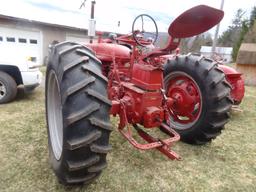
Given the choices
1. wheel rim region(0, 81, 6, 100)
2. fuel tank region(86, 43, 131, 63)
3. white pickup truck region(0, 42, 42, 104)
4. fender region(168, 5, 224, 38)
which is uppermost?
fender region(168, 5, 224, 38)

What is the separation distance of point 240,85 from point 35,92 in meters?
4.60

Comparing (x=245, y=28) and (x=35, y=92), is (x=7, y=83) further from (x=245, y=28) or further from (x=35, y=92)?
(x=245, y=28)

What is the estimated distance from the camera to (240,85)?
504 cm

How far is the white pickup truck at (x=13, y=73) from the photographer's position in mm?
4809

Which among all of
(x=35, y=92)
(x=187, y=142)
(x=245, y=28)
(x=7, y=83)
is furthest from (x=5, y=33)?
(x=245, y=28)

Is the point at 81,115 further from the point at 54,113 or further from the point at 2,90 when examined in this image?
the point at 2,90

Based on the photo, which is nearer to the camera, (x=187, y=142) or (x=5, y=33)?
(x=187, y=142)

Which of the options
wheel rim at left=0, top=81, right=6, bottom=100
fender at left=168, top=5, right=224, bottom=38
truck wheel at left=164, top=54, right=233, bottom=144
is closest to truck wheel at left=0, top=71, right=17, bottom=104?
wheel rim at left=0, top=81, right=6, bottom=100

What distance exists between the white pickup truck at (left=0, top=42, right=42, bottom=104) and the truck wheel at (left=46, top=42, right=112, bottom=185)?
312 cm

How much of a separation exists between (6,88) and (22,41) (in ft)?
29.0

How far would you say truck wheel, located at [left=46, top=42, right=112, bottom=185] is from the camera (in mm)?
1852

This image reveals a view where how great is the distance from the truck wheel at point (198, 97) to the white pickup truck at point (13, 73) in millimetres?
2910

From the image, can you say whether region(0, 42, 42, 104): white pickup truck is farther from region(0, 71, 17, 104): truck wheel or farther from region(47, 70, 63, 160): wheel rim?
region(47, 70, 63, 160): wheel rim

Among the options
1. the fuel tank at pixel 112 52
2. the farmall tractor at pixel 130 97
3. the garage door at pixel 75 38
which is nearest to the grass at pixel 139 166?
the farmall tractor at pixel 130 97
